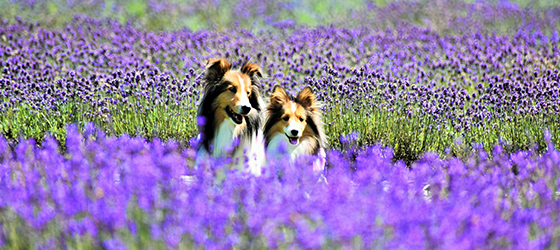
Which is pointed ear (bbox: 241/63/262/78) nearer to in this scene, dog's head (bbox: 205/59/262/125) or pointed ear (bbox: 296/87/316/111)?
dog's head (bbox: 205/59/262/125)

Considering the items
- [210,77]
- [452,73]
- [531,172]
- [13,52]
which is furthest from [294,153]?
[13,52]

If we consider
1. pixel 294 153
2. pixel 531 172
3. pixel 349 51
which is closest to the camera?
pixel 531 172

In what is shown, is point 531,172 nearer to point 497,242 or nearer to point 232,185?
point 497,242

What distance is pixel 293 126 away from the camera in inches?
141

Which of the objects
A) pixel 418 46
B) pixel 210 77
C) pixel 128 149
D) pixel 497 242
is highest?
pixel 418 46

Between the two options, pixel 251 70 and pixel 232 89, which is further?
pixel 251 70

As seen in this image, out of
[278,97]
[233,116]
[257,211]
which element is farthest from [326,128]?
[257,211]

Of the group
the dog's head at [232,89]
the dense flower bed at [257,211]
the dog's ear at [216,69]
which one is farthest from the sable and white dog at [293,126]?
the dense flower bed at [257,211]

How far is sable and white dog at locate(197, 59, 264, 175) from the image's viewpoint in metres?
3.64

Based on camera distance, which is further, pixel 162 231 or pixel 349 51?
pixel 349 51

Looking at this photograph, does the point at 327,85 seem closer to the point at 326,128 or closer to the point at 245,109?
the point at 326,128

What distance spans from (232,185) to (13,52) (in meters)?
4.64

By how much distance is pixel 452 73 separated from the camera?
638cm

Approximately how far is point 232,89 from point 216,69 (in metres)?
0.20
